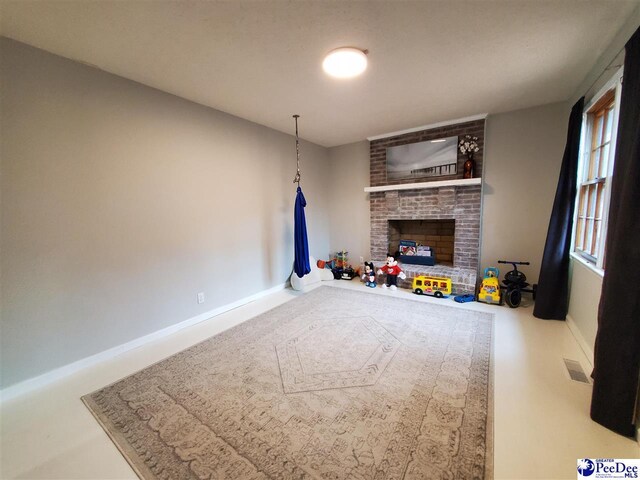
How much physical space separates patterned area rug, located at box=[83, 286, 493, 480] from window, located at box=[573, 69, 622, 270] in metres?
1.26

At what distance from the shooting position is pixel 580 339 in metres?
2.37

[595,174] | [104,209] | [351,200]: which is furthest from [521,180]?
[104,209]

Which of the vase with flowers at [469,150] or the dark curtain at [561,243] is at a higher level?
the vase with flowers at [469,150]

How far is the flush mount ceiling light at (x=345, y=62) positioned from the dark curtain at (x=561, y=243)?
2330mm

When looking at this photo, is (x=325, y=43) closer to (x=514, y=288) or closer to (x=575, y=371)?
(x=575, y=371)

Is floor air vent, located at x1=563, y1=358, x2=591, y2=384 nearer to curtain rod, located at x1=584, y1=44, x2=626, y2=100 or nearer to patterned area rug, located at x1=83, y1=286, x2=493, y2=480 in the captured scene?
patterned area rug, located at x1=83, y1=286, x2=493, y2=480

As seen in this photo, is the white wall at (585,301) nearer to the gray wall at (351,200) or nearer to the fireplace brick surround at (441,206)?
the fireplace brick surround at (441,206)

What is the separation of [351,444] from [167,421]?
1.14 metres

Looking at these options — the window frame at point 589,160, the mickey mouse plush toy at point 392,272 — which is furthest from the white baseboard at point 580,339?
the mickey mouse plush toy at point 392,272

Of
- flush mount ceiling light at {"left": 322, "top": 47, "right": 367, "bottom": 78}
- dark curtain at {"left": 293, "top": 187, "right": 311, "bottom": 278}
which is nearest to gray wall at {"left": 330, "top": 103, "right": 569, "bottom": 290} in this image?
flush mount ceiling light at {"left": 322, "top": 47, "right": 367, "bottom": 78}

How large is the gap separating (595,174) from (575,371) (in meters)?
1.85

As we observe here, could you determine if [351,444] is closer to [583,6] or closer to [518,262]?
[583,6]

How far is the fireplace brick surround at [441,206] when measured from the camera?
370 cm

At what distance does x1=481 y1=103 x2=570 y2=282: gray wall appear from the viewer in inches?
129
